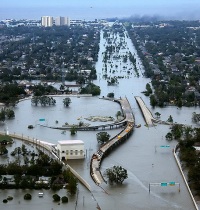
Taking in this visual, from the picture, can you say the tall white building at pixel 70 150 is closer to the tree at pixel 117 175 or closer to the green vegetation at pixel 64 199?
the tree at pixel 117 175

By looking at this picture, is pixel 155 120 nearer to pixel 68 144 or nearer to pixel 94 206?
pixel 68 144

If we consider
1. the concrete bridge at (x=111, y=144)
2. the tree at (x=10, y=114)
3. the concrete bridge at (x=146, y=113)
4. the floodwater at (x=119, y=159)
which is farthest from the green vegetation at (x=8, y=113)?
the concrete bridge at (x=146, y=113)

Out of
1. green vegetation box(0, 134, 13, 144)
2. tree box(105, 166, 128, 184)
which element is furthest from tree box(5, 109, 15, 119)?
tree box(105, 166, 128, 184)

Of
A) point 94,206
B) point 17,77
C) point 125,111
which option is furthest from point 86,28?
point 94,206

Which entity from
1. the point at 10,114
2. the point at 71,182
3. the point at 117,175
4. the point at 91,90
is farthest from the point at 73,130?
the point at 91,90

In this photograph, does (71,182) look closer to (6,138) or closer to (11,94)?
(6,138)

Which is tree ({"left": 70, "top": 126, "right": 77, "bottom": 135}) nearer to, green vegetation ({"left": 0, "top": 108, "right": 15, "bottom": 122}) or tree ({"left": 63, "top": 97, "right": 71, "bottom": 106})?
green vegetation ({"left": 0, "top": 108, "right": 15, "bottom": 122})
